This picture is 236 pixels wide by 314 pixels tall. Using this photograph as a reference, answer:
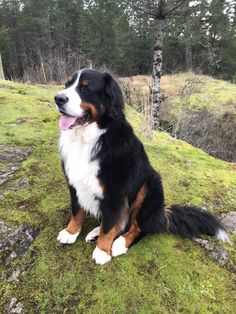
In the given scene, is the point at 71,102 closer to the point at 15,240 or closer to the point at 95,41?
the point at 15,240

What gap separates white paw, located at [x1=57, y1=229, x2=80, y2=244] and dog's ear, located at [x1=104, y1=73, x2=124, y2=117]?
113 centimetres

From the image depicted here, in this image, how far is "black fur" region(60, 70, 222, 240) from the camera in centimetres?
246

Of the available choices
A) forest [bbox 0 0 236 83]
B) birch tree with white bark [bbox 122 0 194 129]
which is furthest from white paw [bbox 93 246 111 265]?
forest [bbox 0 0 236 83]

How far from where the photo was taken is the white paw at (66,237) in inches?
108

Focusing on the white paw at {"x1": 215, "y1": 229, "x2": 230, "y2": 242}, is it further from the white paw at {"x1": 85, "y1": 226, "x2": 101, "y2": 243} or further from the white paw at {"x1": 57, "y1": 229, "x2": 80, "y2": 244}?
the white paw at {"x1": 57, "y1": 229, "x2": 80, "y2": 244}

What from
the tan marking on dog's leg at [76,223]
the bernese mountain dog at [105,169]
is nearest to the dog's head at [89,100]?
the bernese mountain dog at [105,169]

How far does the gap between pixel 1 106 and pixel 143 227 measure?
179 inches

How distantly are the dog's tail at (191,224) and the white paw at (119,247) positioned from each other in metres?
0.48

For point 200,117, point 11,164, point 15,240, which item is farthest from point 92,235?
point 200,117

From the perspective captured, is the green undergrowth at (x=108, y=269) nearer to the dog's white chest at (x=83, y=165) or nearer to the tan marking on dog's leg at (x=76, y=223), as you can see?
the tan marking on dog's leg at (x=76, y=223)

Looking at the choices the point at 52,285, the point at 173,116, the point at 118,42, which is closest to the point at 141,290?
the point at 52,285

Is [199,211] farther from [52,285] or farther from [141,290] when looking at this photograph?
[52,285]

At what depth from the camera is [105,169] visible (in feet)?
8.21

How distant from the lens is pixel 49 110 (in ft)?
20.7
